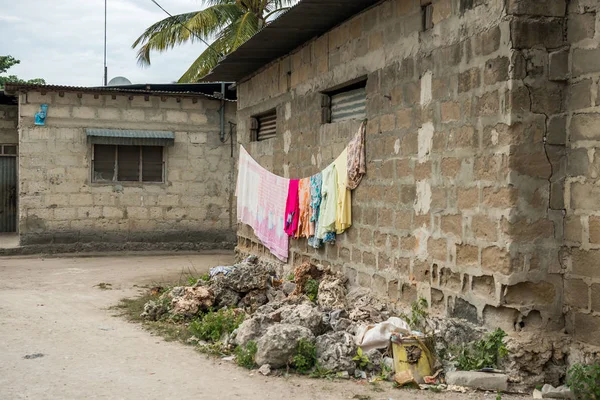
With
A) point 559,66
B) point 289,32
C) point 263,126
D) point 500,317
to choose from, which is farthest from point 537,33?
point 263,126

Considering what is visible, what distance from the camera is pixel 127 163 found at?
14391 millimetres

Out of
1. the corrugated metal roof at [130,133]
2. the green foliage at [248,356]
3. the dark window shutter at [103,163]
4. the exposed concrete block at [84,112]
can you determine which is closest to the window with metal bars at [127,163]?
the dark window shutter at [103,163]

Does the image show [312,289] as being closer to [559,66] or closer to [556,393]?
[556,393]

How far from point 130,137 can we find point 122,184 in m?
1.02

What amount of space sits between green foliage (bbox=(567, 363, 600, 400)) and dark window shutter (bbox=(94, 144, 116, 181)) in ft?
37.4

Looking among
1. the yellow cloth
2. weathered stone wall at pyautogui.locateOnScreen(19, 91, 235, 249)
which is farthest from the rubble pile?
weathered stone wall at pyautogui.locateOnScreen(19, 91, 235, 249)

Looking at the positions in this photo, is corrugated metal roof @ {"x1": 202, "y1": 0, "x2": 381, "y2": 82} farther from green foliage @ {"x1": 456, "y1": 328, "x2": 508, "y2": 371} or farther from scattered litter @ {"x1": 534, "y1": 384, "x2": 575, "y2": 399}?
scattered litter @ {"x1": 534, "y1": 384, "x2": 575, "y2": 399}

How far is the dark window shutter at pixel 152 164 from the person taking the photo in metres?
14.5

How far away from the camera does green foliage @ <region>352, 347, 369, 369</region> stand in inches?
209

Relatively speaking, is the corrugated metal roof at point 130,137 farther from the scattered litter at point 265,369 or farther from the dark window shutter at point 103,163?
the scattered litter at point 265,369

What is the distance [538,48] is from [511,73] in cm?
29

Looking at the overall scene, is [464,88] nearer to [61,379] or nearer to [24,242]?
[61,379]

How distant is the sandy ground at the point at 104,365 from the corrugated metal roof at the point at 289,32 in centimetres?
366

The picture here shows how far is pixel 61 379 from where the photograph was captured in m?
5.06
